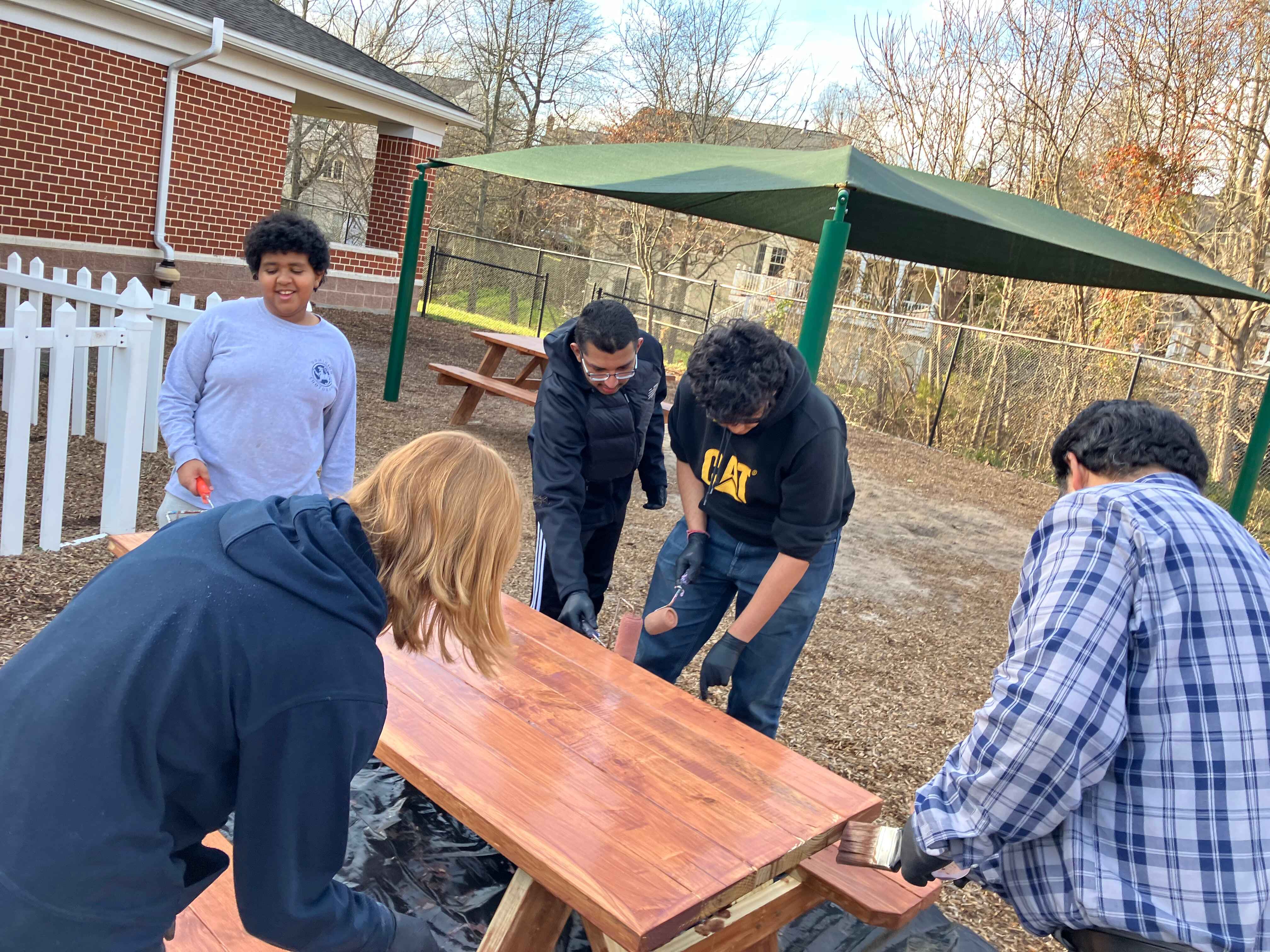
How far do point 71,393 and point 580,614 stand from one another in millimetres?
3235

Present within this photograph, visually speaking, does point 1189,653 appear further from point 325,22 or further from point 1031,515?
point 325,22

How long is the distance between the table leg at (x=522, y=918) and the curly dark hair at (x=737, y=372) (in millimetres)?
1228

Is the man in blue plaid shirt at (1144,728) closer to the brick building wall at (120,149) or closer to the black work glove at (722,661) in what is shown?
the black work glove at (722,661)

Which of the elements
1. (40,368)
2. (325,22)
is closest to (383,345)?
(40,368)

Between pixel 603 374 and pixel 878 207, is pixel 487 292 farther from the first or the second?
pixel 603 374

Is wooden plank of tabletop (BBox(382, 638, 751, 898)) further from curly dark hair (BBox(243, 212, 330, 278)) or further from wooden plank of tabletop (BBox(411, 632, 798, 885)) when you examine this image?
curly dark hair (BBox(243, 212, 330, 278))

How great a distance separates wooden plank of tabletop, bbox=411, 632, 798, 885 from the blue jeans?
686mm

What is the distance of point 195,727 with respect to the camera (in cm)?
114

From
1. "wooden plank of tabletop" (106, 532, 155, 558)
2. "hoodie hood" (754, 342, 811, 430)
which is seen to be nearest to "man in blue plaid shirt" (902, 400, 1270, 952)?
"hoodie hood" (754, 342, 811, 430)

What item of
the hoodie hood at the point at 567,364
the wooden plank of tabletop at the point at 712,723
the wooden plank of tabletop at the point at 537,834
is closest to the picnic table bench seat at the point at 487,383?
the hoodie hood at the point at 567,364

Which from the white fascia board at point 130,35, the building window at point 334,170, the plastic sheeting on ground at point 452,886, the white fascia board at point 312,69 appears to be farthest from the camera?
the building window at point 334,170

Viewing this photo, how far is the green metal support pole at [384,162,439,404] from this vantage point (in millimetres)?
8656

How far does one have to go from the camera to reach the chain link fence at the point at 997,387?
9703mm

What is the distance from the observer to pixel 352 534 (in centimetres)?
126
